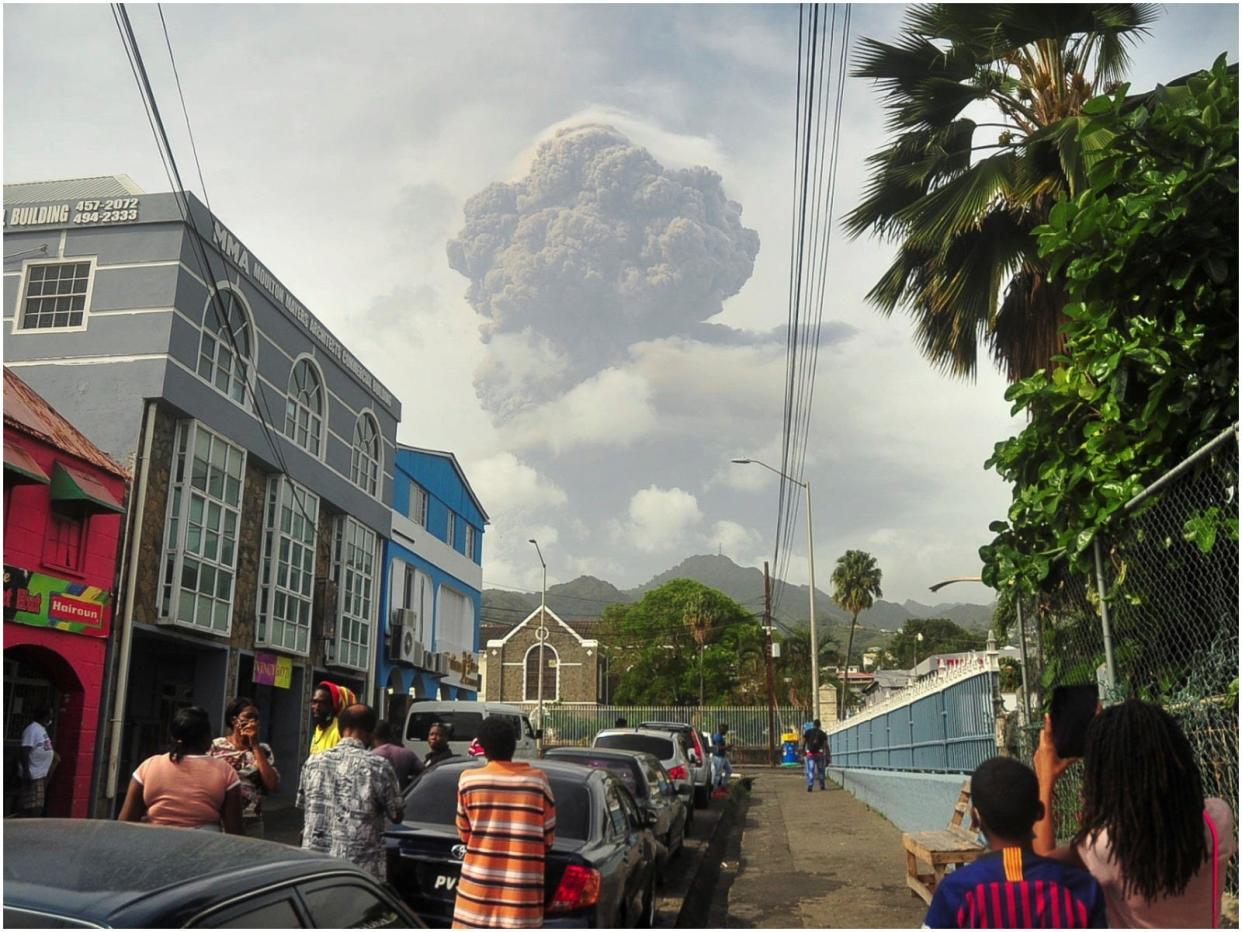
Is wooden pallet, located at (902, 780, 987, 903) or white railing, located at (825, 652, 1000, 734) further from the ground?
white railing, located at (825, 652, 1000, 734)

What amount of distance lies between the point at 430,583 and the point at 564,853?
30.4 metres

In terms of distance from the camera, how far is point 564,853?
6719 mm

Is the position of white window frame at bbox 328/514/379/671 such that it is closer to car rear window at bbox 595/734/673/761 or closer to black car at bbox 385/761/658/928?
car rear window at bbox 595/734/673/761

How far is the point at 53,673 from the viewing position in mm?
16969

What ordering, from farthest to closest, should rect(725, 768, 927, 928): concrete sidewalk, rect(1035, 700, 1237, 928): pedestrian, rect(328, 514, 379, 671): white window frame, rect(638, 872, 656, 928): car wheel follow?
rect(328, 514, 379, 671): white window frame → rect(725, 768, 927, 928): concrete sidewalk → rect(638, 872, 656, 928): car wheel → rect(1035, 700, 1237, 928): pedestrian

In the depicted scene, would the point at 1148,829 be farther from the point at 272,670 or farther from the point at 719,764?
the point at 719,764

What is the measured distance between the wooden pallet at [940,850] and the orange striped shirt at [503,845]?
3444 mm

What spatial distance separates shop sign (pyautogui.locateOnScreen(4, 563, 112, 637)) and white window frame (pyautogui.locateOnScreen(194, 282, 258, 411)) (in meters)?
5.00

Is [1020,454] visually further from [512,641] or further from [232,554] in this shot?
[512,641]

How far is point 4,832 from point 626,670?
7670 centimetres

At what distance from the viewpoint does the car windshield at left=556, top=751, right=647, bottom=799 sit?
1273cm

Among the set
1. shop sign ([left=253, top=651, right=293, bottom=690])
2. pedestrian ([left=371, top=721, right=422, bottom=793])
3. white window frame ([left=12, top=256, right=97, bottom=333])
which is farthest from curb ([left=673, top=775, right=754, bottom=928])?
white window frame ([left=12, top=256, right=97, bottom=333])

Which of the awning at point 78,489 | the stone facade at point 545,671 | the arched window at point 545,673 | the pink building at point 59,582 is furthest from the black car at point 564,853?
the arched window at point 545,673

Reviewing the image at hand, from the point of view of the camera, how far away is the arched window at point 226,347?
20.9 meters
